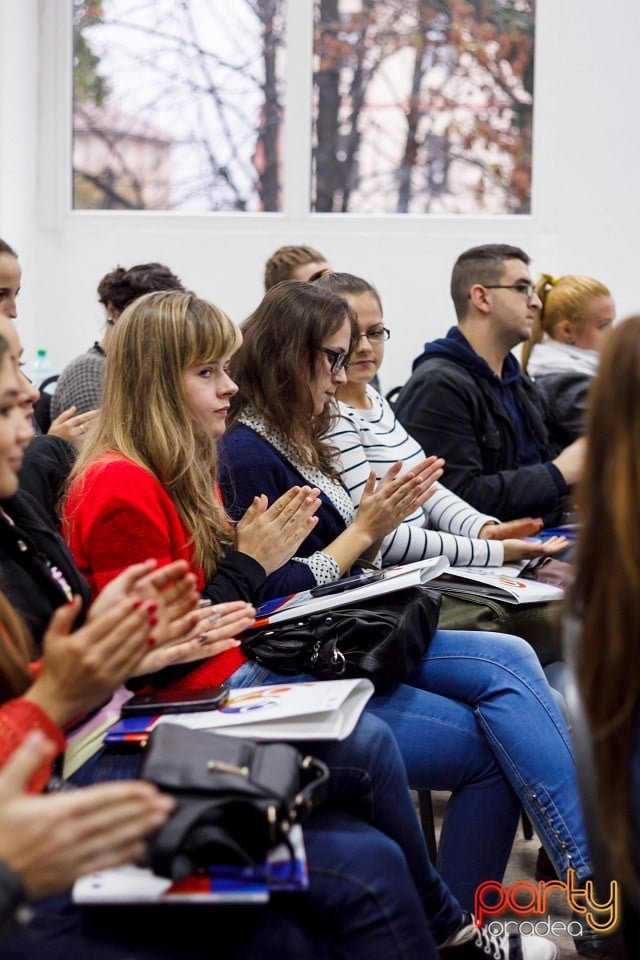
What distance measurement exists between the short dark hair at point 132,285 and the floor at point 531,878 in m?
1.65

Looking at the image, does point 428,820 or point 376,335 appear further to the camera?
point 376,335

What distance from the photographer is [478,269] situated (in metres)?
3.87

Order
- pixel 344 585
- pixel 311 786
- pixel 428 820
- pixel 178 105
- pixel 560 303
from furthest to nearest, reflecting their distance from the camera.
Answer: pixel 178 105, pixel 560 303, pixel 428 820, pixel 344 585, pixel 311 786

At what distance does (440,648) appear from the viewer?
2342 millimetres

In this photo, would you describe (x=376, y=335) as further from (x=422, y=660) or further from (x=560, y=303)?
(x=560, y=303)

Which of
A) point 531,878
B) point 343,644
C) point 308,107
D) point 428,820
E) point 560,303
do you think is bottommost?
point 531,878

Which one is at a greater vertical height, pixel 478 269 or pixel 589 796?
pixel 478 269


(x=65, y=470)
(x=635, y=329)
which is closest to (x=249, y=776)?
(x=635, y=329)

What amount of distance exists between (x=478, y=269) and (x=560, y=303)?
591mm

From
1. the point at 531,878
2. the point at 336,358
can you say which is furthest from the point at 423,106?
the point at 531,878

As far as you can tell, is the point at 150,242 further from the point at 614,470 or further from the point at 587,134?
the point at 614,470

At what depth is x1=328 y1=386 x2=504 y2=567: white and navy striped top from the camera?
9.31 feet

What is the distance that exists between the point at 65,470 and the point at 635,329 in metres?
1.46

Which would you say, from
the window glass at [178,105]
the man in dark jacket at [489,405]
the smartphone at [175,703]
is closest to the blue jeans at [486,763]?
the smartphone at [175,703]
